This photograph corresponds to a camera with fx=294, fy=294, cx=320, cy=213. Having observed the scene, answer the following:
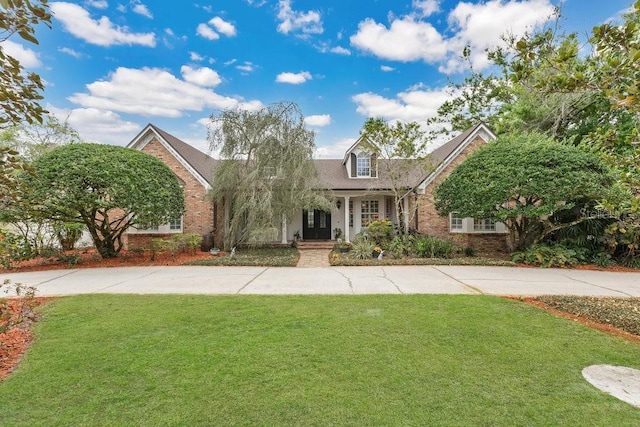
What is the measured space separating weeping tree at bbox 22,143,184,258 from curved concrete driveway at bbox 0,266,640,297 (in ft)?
7.02

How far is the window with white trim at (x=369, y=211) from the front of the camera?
17.3m

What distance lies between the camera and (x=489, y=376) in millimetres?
3246

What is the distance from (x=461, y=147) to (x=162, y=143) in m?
15.1

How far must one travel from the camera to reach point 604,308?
5.73m

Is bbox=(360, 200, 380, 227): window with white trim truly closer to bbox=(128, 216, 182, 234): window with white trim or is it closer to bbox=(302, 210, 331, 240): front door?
bbox=(302, 210, 331, 240): front door

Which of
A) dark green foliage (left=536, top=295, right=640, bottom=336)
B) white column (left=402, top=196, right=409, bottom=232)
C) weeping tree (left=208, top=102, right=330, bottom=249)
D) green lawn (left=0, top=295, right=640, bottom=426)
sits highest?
weeping tree (left=208, top=102, right=330, bottom=249)

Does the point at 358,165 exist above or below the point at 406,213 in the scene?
above

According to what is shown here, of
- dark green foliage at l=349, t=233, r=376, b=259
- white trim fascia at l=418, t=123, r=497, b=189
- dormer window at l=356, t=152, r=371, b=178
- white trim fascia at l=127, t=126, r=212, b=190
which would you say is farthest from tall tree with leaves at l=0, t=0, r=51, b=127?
dormer window at l=356, t=152, r=371, b=178

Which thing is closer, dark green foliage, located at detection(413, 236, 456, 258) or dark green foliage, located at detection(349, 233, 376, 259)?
dark green foliage, located at detection(349, 233, 376, 259)

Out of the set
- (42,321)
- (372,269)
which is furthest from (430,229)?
(42,321)

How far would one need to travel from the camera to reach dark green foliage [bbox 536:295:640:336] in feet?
16.4

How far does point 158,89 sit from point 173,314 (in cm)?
1368

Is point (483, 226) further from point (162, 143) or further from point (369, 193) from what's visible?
point (162, 143)

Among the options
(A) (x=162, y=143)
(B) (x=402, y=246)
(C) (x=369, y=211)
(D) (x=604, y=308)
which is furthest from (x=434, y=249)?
(A) (x=162, y=143)
